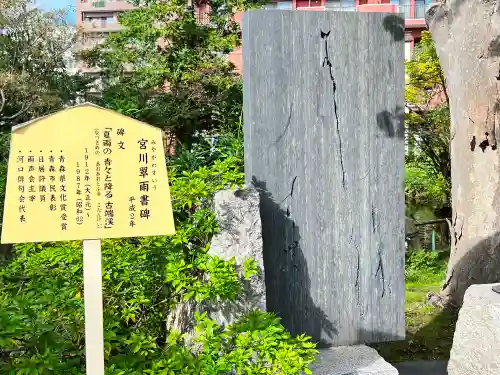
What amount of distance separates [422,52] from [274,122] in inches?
327

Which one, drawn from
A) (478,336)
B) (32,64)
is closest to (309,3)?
(32,64)

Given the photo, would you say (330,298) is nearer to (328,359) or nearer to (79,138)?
(328,359)

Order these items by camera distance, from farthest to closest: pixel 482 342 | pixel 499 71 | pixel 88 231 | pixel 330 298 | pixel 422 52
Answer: pixel 422 52, pixel 499 71, pixel 330 298, pixel 482 342, pixel 88 231

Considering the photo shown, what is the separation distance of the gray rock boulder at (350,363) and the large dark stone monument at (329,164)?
0.10 meters

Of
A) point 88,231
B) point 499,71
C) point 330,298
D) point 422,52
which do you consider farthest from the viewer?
point 422,52

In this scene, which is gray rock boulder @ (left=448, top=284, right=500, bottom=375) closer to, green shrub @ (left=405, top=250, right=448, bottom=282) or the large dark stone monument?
the large dark stone monument

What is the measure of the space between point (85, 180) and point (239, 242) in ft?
3.54

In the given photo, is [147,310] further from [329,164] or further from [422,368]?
[422,368]

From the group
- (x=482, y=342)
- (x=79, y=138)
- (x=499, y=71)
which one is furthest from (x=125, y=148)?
(x=499, y=71)

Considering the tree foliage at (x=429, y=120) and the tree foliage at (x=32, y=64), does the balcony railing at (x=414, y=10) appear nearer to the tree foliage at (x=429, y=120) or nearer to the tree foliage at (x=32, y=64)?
the tree foliage at (x=429, y=120)

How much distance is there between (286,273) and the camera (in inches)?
135

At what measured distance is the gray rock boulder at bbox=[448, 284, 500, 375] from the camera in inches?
123

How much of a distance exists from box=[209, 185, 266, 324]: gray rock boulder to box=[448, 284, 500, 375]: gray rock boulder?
52.1 inches

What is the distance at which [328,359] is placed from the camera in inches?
131
